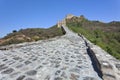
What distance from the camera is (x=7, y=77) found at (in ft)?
12.9

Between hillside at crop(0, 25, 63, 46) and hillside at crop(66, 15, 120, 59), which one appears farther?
hillside at crop(0, 25, 63, 46)

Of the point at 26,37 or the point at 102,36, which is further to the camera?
the point at 102,36

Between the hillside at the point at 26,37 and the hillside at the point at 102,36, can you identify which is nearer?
the hillside at the point at 102,36

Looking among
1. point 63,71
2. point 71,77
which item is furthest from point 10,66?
point 71,77

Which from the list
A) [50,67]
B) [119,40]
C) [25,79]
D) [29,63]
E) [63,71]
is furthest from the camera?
[119,40]

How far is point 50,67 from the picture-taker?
4.74m

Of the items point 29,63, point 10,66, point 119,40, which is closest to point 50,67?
point 29,63

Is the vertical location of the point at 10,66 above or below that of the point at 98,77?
above

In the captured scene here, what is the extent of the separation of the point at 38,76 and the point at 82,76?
42.3 inches

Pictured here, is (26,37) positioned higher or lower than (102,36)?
higher

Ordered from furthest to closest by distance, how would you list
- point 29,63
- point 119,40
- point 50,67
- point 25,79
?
point 119,40
point 29,63
point 50,67
point 25,79

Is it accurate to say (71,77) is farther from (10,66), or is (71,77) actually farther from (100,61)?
(10,66)

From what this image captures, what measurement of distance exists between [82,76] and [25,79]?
1.37 m

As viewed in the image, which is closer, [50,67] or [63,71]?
[63,71]
